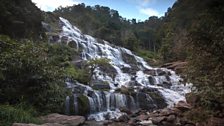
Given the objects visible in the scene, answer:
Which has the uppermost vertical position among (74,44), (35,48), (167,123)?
(74,44)

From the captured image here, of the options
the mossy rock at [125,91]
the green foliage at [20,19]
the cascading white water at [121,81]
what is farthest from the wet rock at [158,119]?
the green foliage at [20,19]

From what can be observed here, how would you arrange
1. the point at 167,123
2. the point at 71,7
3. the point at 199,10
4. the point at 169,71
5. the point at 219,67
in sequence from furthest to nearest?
the point at 71,7 → the point at 169,71 → the point at 167,123 → the point at 199,10 → the point at 219,67

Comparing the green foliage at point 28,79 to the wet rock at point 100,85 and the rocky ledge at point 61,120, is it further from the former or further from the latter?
the wet rock at point 100,85

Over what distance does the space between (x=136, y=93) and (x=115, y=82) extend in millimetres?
5151

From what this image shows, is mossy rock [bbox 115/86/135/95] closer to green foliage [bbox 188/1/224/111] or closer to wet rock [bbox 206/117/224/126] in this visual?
green foliage [bbox 188/1/224/111]

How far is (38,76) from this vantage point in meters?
15.7

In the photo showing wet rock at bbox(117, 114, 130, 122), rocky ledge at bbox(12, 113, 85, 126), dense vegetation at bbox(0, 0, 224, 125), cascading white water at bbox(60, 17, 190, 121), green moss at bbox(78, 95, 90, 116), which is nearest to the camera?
dense vegetation at bbox(0, 0, 224, 125)

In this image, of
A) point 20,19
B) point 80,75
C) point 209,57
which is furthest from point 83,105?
point 209,57

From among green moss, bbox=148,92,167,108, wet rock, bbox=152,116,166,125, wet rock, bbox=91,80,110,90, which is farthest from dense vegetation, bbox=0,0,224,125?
green moss, bbox=148,92,167,108

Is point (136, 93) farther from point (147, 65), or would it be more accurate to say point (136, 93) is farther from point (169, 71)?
point (147, 65)

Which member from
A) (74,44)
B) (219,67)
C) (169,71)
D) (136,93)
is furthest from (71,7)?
(219,67)

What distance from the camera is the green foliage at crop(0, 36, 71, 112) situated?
48.2 feet

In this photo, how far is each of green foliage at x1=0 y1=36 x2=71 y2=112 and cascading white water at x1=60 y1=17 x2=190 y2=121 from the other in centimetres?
523

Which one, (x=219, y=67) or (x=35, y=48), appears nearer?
(x=219, y=67)
